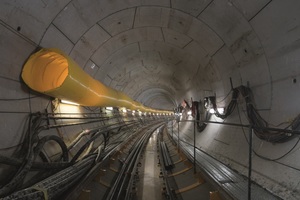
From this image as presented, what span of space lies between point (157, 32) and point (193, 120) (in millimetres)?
3505

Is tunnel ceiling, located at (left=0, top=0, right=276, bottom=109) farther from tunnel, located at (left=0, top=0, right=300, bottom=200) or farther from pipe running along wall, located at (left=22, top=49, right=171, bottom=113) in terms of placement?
pipe running along wall, located at (left=22, top=49, right=171, bottom=113)

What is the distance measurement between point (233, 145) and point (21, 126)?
4.96 meters

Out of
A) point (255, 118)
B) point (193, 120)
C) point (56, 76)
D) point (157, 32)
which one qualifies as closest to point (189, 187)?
point (193, 120)

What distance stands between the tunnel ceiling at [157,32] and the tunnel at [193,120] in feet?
0.09

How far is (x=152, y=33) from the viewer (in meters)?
7.20

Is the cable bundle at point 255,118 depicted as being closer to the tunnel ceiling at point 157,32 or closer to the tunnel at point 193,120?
the tunnel at point 193,120

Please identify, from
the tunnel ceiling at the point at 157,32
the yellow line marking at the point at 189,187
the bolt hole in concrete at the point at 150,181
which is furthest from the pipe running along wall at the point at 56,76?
the yellow line marking at the point at 189,187

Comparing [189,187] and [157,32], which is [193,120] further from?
[157,32]

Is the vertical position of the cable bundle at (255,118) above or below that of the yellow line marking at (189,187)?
above

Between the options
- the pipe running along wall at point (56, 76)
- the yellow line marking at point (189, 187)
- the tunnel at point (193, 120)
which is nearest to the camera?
the tunnel at point (193, 120)

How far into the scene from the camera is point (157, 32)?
704cm

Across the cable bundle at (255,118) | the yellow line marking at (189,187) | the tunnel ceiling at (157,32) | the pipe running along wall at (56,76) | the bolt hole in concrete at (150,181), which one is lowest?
the bolt hole in concrete at (150,181)

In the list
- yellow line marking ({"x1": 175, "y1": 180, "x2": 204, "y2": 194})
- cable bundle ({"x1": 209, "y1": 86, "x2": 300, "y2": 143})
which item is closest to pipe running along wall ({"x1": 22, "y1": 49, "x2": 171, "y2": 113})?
yellow line marking ({"x1": 175, "y1": 180, "x2": 204, "y2": 194})

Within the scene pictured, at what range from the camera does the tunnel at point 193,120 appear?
3.48 meters
